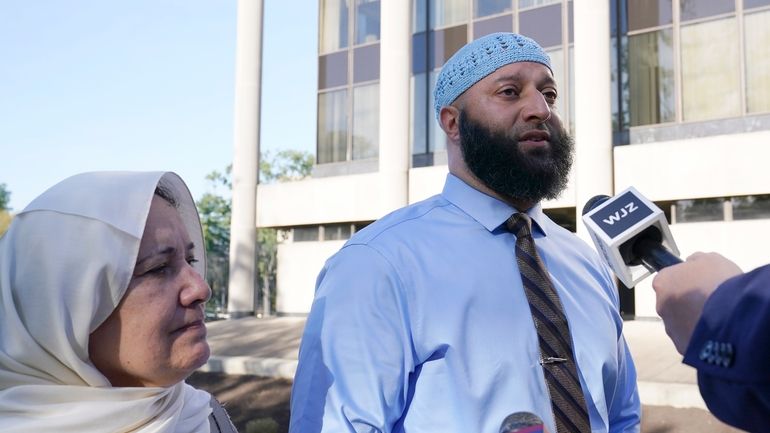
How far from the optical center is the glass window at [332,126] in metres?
25.6

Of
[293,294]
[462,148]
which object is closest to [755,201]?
[293,294]

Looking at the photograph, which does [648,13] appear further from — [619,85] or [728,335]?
[728,335]

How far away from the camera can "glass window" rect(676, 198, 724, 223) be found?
17938 millimetres

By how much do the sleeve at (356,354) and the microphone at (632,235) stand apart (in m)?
0.74

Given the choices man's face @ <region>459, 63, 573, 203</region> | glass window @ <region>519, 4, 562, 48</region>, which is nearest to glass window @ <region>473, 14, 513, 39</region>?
glass window @ <region>519, 4, 562, 48</region>

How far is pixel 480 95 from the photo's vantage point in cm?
285

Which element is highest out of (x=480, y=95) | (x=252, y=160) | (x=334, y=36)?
(x=334, y=36)

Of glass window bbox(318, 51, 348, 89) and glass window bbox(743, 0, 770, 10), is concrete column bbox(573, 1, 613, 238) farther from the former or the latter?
glass window bbox(318, 51, 348, 89)

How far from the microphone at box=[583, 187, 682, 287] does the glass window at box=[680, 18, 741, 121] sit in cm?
1833

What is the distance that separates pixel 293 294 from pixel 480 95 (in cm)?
2319

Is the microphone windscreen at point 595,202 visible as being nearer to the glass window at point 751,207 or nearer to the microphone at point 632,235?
the microphone at point 632,235

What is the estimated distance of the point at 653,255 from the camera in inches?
68.4

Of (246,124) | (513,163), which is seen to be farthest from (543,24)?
(513,163)

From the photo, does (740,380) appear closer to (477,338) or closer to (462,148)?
(477,338)
